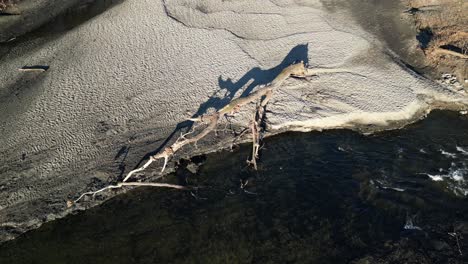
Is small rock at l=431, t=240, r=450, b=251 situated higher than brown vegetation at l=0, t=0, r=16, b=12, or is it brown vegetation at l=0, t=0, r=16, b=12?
brown vegetation at l=0, t=0, r=16, b=12

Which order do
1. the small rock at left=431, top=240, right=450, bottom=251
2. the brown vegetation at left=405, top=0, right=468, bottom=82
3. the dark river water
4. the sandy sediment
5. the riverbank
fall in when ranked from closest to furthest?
the small rock at left=431, top=240, right=450, bottom=251, the dark river water, the sandy sediment, the riverbank, the brown vegetation at left=405, top=0, right=468, bottom=82

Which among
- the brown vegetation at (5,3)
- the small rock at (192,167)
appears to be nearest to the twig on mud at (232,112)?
the small rock at (192,167)

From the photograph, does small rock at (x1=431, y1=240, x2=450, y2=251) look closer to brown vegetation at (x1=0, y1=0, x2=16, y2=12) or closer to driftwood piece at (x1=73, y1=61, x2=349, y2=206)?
driftwood piece at (x1=73, y1=61, x2=349, y2=206)

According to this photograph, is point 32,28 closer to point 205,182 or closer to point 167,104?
point 167,104

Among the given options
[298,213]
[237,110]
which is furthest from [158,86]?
[298,213]

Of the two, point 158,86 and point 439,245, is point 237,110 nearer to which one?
point 158,86

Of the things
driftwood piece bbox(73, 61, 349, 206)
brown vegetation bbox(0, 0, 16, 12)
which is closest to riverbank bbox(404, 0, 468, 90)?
driftwood piece bbox(73, 61, 349, 206)

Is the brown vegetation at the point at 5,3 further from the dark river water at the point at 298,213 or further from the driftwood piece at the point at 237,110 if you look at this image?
the dark river water at the point at 298,213
